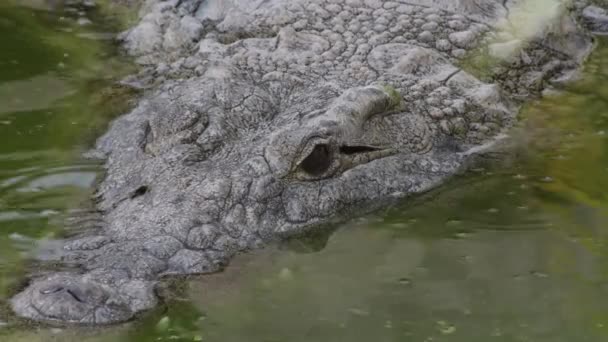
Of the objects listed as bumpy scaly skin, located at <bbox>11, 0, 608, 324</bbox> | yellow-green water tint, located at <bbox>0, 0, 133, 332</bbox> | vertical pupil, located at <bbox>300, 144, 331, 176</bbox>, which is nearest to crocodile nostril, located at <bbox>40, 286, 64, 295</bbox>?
bumpy scaly skin, located at <bbox>11, 0, 608, 324</bbox>

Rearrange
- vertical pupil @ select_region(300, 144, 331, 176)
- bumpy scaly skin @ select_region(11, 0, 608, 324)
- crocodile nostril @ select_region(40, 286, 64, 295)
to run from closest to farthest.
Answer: crocodile nostril @ select_region(40, 286, 64, 295)
bumpy scaly skin @ select_region(11, 0, 608, 324)
vertical pupil @ select_region(300, 144, 331, 176)

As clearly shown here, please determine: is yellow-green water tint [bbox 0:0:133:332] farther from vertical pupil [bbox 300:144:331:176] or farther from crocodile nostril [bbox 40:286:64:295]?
vertical pupil [bbox 300:144:331:176]

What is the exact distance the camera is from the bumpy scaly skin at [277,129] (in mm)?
4316

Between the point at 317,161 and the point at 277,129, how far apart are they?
30cm

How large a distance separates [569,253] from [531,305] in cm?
58

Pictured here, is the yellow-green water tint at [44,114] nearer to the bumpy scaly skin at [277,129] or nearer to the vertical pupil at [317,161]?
the bumpy scaly skin at [277,129]

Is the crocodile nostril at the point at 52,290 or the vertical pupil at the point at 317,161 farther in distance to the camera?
the vertical pupil at the point at 317,161

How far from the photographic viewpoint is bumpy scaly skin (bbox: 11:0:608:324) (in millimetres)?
4316

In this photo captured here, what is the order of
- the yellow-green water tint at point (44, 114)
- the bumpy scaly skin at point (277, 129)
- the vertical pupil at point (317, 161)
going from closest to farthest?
the bumpy scaly skin at point (277, 129)
the yellow-green water tint at point (44, 114)
the vertical pupil at point (317, 161)

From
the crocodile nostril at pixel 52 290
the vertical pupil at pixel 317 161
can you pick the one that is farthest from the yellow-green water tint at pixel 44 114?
the vertical pupil at pixel 317 161

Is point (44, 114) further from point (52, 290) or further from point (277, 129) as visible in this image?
point (52, 290)

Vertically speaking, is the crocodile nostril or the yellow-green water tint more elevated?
the yellow-green water tint

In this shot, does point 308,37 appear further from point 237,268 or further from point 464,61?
point 237,268

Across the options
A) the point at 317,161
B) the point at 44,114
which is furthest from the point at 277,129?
the point at 44,114
